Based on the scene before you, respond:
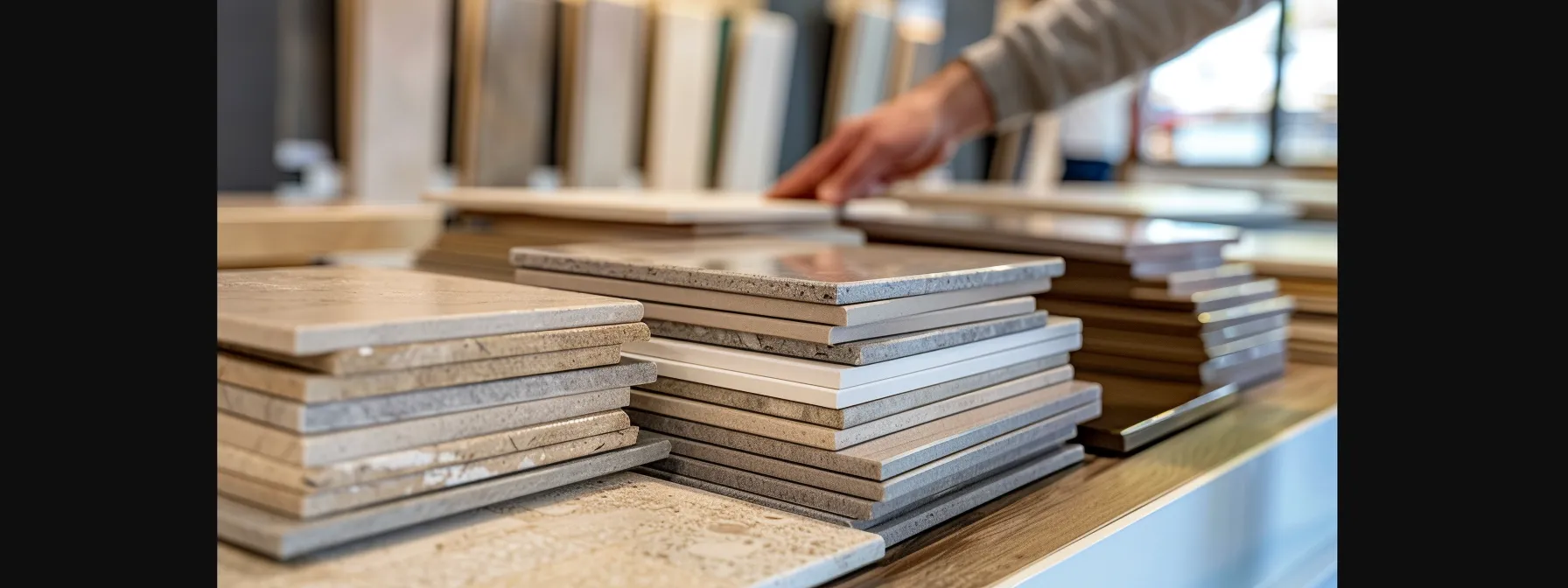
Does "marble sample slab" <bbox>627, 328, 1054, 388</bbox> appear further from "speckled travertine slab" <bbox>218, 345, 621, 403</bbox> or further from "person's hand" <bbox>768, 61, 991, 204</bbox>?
"person's hand" <bbox>768, 61, 991, 204</bbox>

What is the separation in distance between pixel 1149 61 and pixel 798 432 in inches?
42.1

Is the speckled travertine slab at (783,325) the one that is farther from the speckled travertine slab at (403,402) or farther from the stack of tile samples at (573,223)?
the stack of tile samples at (573,223)

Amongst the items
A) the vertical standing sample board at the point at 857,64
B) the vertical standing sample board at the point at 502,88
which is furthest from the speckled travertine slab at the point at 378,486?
the vertical standing sample board at the point at 857,64

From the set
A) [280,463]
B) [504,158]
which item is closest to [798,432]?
[280,463]

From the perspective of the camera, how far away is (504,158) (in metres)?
1.80

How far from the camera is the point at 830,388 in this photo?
2.20ft

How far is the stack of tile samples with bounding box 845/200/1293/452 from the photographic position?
1.07 metres

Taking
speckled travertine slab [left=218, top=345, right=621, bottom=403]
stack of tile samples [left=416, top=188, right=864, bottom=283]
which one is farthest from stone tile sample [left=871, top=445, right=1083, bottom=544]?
A: stack of tile samples [left=416, top=188, right=864, bottom=283]

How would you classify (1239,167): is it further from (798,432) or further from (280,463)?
(280,463)

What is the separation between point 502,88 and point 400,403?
4.23 ft

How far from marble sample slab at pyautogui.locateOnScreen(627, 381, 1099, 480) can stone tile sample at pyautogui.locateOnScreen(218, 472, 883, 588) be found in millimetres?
37

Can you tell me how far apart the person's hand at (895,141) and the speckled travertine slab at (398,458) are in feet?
2.86

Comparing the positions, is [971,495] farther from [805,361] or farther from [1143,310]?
[1143,310]

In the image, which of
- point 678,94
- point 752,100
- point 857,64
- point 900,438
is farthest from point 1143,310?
point 857,64
